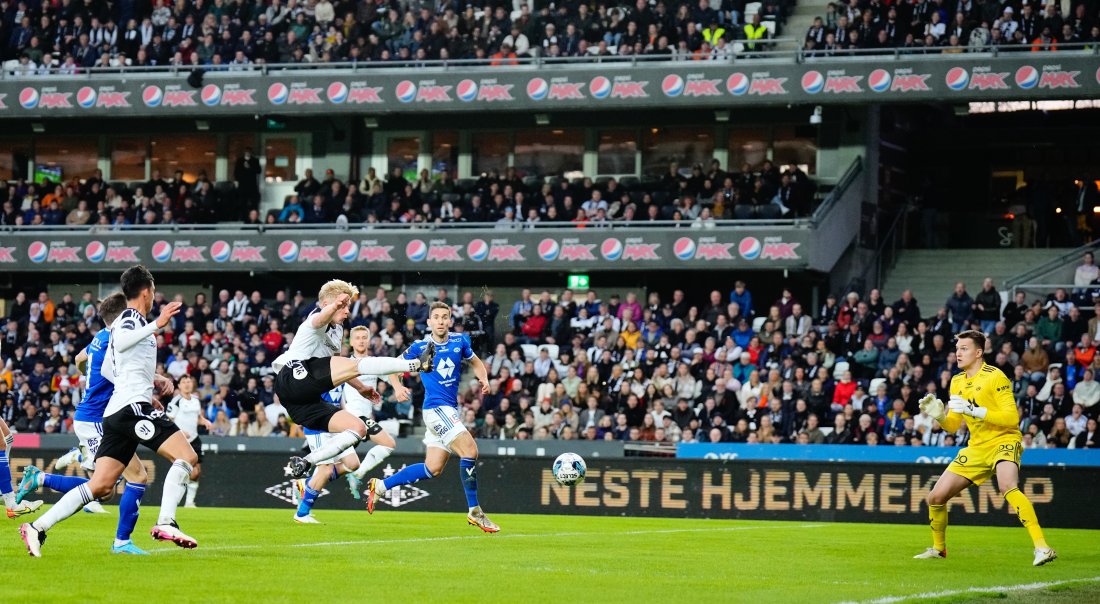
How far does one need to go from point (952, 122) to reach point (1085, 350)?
1319 cm

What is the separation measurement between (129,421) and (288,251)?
24.1 metres

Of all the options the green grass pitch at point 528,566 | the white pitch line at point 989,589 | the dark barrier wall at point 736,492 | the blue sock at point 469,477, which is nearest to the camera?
the green grass pitch at point 528,566

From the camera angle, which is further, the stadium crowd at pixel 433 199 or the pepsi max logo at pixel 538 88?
the pepsi max logo at pixel 538 88

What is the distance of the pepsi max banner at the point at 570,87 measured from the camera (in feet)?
100

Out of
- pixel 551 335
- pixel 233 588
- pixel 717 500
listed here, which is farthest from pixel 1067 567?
pixel 551 335

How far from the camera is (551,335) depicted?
29891 millimetres

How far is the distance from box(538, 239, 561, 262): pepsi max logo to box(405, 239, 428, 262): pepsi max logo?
273 centimetres

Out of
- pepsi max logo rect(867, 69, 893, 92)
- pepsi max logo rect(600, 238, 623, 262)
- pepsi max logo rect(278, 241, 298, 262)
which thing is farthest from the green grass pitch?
pepsi max logo rect(278, 241, 298, 262)

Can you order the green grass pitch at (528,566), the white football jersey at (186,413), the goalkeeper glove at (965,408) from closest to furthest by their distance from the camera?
1. the green grass pitch at (528,566)
2. the goalkeeper glove at (965,408)
3. the white football jersey at (186,413)

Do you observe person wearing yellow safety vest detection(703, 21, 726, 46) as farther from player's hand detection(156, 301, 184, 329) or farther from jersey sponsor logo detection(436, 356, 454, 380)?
player's hand detection(156, 301, 184, 329)

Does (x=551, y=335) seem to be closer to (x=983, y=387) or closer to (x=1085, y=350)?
(x=1085, y=350)

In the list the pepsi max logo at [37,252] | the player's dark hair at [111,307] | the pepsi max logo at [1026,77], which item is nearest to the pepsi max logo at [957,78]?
the pepsi max logo at [1026,77]

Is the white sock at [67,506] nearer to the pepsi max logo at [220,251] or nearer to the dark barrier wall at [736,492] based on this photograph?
the dark barrier wall at [736,492]

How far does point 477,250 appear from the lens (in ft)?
109
